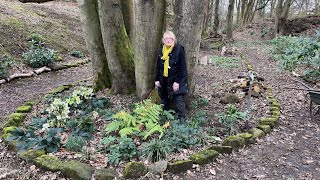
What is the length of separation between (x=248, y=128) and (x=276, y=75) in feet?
15.9

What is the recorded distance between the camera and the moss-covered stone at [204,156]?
161 inches

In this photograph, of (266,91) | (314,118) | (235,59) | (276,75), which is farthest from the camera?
(235,59)

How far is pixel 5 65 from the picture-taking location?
8727 mm

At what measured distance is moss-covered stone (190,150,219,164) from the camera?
4098 mm

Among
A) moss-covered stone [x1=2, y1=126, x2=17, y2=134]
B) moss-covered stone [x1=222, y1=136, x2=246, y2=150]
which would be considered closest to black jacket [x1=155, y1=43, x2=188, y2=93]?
moss-covered stone [x1=222, y1=136, x2=246, y2=150]

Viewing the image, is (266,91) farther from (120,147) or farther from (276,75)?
(120,147)

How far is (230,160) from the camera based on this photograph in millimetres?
4332

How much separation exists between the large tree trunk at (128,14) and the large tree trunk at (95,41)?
613 mm

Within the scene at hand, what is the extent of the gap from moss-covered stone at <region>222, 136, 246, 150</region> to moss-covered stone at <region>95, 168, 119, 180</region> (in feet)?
5.80

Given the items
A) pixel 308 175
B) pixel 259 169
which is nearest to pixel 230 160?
pixel 259 169

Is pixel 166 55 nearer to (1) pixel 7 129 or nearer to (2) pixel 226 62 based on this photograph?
(1) pixel 7 129

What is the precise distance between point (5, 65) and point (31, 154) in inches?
223

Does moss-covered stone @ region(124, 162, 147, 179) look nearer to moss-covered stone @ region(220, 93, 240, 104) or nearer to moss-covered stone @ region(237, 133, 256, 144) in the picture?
moss-covered stone @ region(237, 133, 256, 144)

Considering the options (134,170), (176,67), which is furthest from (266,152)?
(134,170)
